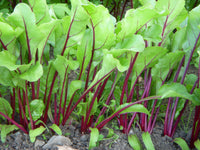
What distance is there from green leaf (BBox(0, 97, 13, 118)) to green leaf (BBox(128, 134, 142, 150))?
0.57 metres

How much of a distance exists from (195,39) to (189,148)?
21.0 inches

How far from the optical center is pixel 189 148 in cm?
127

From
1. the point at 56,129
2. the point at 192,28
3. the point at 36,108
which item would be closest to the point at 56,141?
the point at 56,129

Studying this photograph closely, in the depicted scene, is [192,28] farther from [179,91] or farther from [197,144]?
[197,144]

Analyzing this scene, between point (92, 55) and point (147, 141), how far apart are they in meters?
0.48

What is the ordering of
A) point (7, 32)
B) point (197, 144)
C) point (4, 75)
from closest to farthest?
1. point (7, 32)
2. point (4, 75)
3. point (197, 144)

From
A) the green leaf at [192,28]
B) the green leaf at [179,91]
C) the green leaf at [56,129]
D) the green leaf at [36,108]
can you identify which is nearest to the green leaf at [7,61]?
the green leaf at [36,108]

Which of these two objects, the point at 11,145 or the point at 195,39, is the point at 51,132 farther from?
the point at 195,39

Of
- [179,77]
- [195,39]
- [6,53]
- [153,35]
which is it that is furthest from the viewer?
[179,77]

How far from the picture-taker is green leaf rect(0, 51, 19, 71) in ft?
3.08

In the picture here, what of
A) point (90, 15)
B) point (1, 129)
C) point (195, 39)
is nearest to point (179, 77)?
point (195, 39)

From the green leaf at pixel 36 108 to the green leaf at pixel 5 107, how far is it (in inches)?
3.7

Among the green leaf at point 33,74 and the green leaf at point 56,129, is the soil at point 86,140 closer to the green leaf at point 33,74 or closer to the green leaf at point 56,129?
the green leaf at point 56,129

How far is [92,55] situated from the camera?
113 cm
